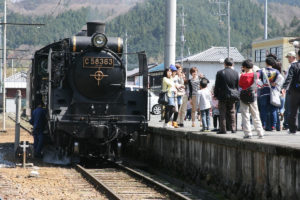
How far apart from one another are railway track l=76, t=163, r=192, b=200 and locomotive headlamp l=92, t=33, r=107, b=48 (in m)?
3.36

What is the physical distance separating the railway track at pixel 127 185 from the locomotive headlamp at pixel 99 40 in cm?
336

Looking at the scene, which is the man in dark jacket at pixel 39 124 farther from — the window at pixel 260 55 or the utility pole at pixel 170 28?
the window at pixel 260 55

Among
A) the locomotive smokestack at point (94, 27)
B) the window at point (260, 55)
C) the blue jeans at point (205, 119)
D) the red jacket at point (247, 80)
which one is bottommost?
the blue jeans at point (205, 119)

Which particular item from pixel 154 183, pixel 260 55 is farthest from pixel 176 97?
Answer: pixel 260 55

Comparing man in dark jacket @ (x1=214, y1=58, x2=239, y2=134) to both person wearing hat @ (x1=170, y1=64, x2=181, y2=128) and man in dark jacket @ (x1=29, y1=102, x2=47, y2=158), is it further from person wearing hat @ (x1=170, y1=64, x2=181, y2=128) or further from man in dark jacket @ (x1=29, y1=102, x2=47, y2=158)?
man in dark jacket @ (x1=29, y1=102, x2=47, y2=158)

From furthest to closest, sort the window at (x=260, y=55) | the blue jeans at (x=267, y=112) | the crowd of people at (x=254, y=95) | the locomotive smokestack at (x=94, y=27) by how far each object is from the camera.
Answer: the window at (x=260, y=55) < the locomotive smokestack at (x=94, y=27) < the blue jeans at (x=267, y=112) < the crowd of people at (x=254, y=95)

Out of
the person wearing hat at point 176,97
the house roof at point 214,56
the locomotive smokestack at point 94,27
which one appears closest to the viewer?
the person wearing hat at point 176,97

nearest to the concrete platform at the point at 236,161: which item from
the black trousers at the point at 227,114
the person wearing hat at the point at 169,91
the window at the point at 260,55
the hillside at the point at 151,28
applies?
the black trousers at the point at 227,114

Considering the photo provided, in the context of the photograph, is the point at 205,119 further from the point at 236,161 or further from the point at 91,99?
the point at 91,99

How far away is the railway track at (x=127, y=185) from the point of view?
38.7ft

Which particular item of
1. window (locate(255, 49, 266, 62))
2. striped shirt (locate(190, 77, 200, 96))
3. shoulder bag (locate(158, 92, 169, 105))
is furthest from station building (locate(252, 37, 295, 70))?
shoulder bag (locate(158, 92, 169, 105))

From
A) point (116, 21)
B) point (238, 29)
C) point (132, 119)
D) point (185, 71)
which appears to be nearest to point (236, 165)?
point (132, 119)

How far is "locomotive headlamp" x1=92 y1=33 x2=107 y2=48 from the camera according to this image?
16.1m

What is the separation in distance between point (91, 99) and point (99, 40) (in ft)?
5.49
